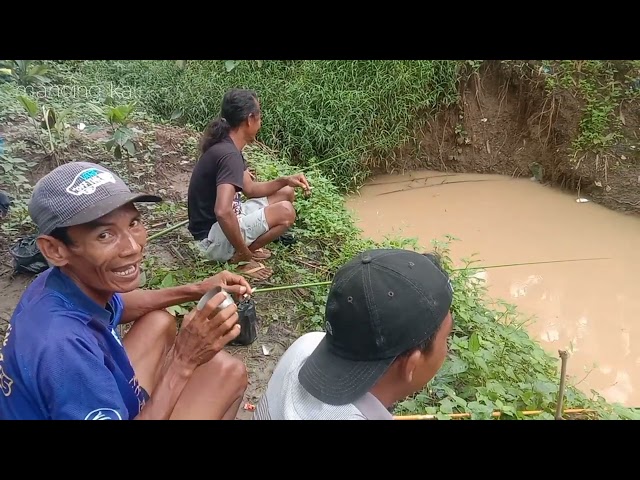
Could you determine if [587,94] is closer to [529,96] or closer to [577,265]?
[529,96]

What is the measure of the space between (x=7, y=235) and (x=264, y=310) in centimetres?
204

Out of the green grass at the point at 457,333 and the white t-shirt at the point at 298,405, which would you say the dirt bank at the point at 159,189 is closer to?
the green grass at the point at 457,333

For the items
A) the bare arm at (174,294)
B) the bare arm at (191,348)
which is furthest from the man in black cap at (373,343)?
the bare arm at (174,294)

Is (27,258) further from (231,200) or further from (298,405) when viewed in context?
(298,405)

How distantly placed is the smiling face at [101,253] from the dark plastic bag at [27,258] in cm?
198

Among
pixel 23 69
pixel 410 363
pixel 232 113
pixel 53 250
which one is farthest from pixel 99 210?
pixel 23 69

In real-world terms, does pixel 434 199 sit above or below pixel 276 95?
below

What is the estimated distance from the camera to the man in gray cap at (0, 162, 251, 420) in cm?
145

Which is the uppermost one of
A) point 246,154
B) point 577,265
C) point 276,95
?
point 276,95

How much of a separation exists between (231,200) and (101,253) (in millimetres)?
1665

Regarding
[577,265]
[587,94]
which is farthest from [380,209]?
[587,94]

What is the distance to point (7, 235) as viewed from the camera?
3797 millimetres

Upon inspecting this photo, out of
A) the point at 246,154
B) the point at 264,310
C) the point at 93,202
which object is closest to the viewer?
the point at 93,202

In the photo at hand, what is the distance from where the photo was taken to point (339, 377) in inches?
51.0
